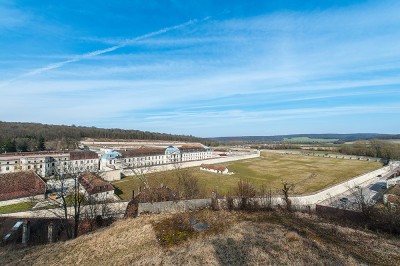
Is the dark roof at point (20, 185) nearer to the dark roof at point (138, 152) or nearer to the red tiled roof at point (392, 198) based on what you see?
the dark roof at point (138, 152)

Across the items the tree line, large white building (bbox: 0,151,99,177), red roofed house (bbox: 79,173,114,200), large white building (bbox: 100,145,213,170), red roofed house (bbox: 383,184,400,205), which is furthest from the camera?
the tree line

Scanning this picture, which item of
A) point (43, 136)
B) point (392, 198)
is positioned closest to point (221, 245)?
point (392, 198)

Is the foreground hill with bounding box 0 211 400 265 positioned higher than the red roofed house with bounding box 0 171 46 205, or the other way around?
the foreground hill with bounding box 0 211 400 265

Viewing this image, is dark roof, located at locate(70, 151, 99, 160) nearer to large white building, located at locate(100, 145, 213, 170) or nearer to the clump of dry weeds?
large white building, located at locate(100, 145, 213, 170)

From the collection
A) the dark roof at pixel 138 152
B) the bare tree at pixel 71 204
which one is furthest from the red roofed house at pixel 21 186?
the dark roof at pixel 138 152

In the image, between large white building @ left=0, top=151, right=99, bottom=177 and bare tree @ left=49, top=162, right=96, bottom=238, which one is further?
large white building @ left=0, top=151, right=99, bottom=177

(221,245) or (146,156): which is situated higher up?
(221,245)

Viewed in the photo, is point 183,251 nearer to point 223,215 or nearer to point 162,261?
point 162,261

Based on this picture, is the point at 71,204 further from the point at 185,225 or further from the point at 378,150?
the point at 378,150

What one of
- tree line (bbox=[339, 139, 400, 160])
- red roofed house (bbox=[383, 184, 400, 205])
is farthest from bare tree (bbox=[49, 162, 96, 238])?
tree line (bbox=[339, 139, 400, 160])
